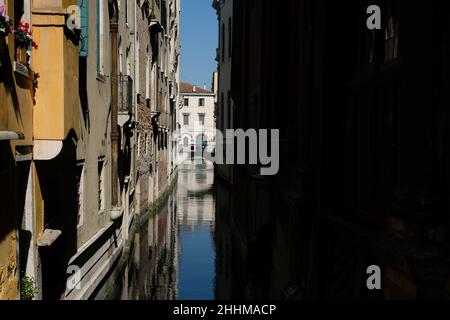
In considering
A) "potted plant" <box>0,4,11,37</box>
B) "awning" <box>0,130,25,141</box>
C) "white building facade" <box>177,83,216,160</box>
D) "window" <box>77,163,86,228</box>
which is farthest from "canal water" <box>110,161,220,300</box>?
"white building facade" <box>177,83,216,160</box>

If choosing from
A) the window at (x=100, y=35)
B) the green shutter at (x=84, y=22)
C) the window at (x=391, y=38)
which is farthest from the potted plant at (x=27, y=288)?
the window at (x=100, y=35)

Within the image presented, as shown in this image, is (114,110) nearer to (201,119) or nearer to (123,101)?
(123,101)

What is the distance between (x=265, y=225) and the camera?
33.0ft

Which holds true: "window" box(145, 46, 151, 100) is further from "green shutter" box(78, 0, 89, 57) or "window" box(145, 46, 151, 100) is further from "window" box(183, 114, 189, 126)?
"window" box(183, 114, 189, 126)

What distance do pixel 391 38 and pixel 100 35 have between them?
30.9 ft

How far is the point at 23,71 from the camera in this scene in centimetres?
628

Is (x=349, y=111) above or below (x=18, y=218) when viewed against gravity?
above

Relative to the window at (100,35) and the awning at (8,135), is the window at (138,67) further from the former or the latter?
the awning at (8,135)

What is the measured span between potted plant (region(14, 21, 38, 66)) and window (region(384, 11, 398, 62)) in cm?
412

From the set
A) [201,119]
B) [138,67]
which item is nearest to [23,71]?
[138,67]

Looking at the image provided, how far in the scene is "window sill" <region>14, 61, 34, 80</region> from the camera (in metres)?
6.09
